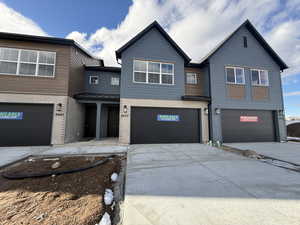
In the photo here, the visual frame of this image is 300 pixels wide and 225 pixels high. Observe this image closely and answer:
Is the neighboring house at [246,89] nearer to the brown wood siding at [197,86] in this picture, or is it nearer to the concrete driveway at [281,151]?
the brown wood siding at [197,86]

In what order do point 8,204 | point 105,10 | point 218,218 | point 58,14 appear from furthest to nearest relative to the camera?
point 105,10 → point 58,14 → point 8,204 → point 218,218

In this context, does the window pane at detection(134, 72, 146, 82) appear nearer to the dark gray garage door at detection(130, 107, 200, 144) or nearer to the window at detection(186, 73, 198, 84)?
the dark gray garage door at detection(130, 107, 200, 144)

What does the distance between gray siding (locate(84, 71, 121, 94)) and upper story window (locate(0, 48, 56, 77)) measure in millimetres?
2800

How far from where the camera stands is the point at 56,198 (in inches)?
102

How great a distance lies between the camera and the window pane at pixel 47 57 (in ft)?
24.6

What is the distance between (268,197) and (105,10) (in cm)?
1391

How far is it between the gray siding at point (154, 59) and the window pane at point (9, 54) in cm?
637

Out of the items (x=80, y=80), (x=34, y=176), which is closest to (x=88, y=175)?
(x=34, y=176)

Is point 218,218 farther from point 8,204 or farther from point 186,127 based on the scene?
point 186,127

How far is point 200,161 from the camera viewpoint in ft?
15.8

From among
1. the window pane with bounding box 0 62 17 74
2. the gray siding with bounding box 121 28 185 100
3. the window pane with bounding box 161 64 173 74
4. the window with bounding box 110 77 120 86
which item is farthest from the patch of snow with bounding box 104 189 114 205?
the window pane with bounding box 0 62 17 74

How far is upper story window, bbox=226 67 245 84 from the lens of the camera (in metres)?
9.06

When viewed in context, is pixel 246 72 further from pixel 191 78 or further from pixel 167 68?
pixel 167 68

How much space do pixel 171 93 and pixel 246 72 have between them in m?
6.16
